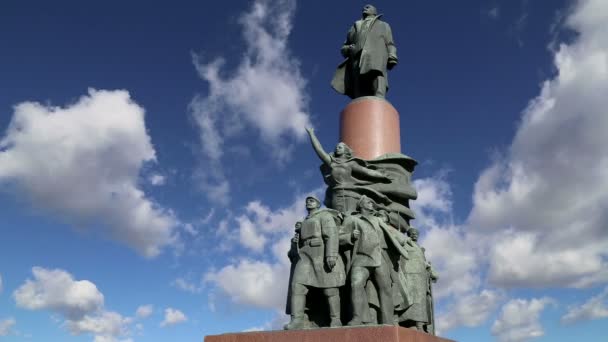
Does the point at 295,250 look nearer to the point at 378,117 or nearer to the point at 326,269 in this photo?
the point at 326,269

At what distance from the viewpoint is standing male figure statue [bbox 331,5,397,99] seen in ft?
42.6

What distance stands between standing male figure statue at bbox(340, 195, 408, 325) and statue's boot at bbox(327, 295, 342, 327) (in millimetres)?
210

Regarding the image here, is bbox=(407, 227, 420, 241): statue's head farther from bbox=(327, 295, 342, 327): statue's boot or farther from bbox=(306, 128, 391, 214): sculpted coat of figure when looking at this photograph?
bbox=(327, 295, 342, 327): statue's boot

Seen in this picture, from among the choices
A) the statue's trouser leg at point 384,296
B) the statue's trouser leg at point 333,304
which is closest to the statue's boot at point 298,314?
the statue's trouser leg at point 333,304

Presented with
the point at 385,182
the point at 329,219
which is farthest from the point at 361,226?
the point at 385,182

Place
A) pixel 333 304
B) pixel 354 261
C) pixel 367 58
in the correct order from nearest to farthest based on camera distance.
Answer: pixel 333 304, pixel 354 261, pixel 367 58

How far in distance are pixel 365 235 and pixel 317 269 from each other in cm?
94

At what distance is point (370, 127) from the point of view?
1188 centimetres

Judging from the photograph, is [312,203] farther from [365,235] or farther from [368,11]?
[368,11]

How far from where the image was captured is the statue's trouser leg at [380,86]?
506 inches

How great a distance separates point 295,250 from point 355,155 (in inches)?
110

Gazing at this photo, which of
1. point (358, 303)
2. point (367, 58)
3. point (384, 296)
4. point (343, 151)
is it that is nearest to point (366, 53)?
point (367, 58)

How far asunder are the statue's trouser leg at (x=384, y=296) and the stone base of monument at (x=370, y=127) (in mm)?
3125

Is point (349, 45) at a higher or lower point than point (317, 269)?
higher
